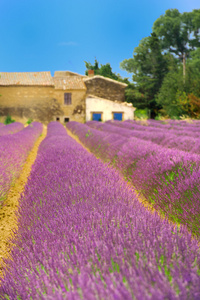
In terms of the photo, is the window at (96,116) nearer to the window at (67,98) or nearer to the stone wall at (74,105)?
the stone wall at (74,105)

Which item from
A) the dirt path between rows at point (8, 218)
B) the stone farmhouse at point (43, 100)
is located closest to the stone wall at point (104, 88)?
the stone farmhouse at point (43, 100)

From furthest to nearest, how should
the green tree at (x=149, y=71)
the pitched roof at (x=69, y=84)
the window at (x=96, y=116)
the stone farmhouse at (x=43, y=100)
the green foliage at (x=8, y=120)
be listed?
the green tree at (x=149, y=71) → the stone farmhouse at (x=43, y=100) → the pitched roof at (x=69, y=84) → the window at (x=96, y=116) → the green foliage at (x=8, y=120)

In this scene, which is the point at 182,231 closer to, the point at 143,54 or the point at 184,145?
the point at 184,145

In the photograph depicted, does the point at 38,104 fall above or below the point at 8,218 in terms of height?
above

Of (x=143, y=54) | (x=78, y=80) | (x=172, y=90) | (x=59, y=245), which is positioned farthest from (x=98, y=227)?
(x=143, y=54)

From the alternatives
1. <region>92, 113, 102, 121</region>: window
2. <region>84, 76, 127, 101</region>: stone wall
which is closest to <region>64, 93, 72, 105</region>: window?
<region>84, 76, 127, 101</region>: stone wall

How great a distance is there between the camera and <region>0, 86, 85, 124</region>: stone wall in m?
26.6

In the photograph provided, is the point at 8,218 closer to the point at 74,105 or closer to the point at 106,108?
the point at 106,108

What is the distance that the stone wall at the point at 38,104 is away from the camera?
26.6 m

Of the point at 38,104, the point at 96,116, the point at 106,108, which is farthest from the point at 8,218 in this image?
the point at 38,104

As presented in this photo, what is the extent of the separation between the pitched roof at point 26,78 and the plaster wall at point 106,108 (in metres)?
4.94

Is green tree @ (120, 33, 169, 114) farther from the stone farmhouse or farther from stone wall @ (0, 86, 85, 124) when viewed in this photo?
stone wall @ (0, 86, 85, 124)

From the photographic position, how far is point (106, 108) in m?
25.2

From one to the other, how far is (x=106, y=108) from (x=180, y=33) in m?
22.3
